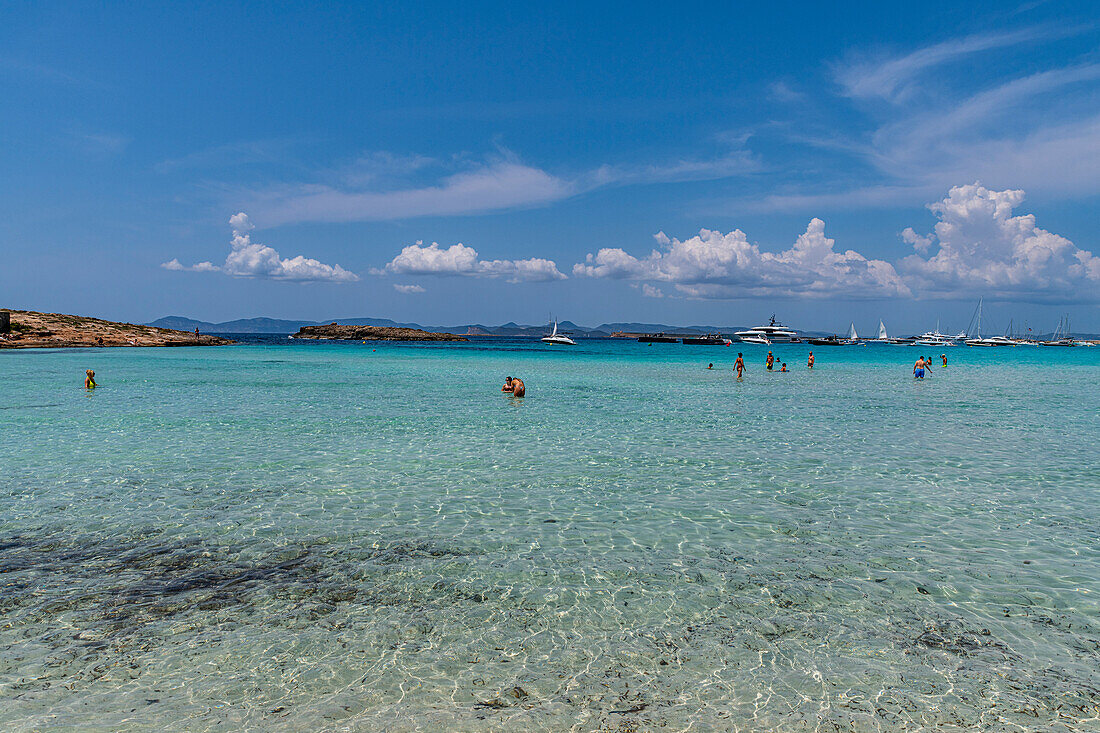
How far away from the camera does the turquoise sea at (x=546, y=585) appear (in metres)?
6.46

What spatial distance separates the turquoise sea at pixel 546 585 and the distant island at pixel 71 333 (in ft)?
309

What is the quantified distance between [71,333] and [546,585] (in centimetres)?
12242

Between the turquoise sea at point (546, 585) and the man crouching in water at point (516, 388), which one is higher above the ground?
the man crouching in water at point (516, 388)

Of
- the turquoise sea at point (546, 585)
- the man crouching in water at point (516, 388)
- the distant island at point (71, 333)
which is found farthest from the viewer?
the distant island at point (71, 333)

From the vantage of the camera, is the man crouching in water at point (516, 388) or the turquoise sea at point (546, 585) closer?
the turquoise sea at point (546, 585)

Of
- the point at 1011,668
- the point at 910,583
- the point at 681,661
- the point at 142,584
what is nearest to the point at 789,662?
the point at 681,661

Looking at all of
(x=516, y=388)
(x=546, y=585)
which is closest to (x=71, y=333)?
(x=516, y=388)

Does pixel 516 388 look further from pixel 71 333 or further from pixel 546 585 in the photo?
pixel 71 333

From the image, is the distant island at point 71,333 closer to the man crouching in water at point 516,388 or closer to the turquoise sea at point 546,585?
the man crouching in water at point 516,388

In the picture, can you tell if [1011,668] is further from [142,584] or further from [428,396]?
[428,396]

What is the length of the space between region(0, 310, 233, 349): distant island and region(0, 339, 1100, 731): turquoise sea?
3707 inches

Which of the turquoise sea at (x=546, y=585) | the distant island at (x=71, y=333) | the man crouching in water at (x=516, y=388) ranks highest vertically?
the distant island at (x=71, y=333)

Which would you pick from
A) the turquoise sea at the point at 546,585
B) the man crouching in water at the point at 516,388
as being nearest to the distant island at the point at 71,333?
the man crouching in water at the point at 516,388

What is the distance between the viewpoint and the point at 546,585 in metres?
9.43
